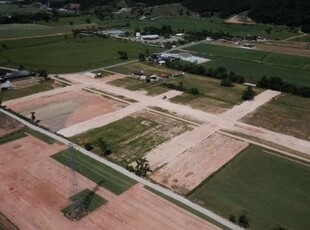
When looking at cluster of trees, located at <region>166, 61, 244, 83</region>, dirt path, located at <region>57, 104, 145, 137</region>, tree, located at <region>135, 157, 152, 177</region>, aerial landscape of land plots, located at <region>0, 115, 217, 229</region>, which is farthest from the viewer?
cluster of trees, located at <region>166, 61, 244, 83</region>

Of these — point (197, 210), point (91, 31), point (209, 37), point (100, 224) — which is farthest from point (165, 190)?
point (91, 31)

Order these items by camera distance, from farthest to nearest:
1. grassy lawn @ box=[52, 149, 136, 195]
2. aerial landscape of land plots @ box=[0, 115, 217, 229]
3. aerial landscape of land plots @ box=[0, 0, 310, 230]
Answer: grassy lawn @ box=[52, 149, 136, 195] → aerial landscape of land plots @ box=[0, 0, 310, 230] → aerial landscape of land plots @ box=[0, 115, 217, 229]

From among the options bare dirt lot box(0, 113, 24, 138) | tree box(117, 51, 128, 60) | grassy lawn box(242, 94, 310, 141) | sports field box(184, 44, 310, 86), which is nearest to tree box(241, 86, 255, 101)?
grassy lawn box(242, 94, 310, 141)

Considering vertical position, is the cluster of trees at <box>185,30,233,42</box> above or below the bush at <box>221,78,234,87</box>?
above

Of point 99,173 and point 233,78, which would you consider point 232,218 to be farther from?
point 233,78

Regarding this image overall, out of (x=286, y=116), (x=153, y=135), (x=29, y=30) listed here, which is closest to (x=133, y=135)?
(x=153, y=135)

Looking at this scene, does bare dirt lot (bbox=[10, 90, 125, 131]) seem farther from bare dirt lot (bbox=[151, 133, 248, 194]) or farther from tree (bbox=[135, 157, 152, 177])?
bare dirt lot (bbox=[151, 133, 248, 194])

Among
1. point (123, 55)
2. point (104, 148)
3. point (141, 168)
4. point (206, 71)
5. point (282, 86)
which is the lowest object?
point (141, 168)
